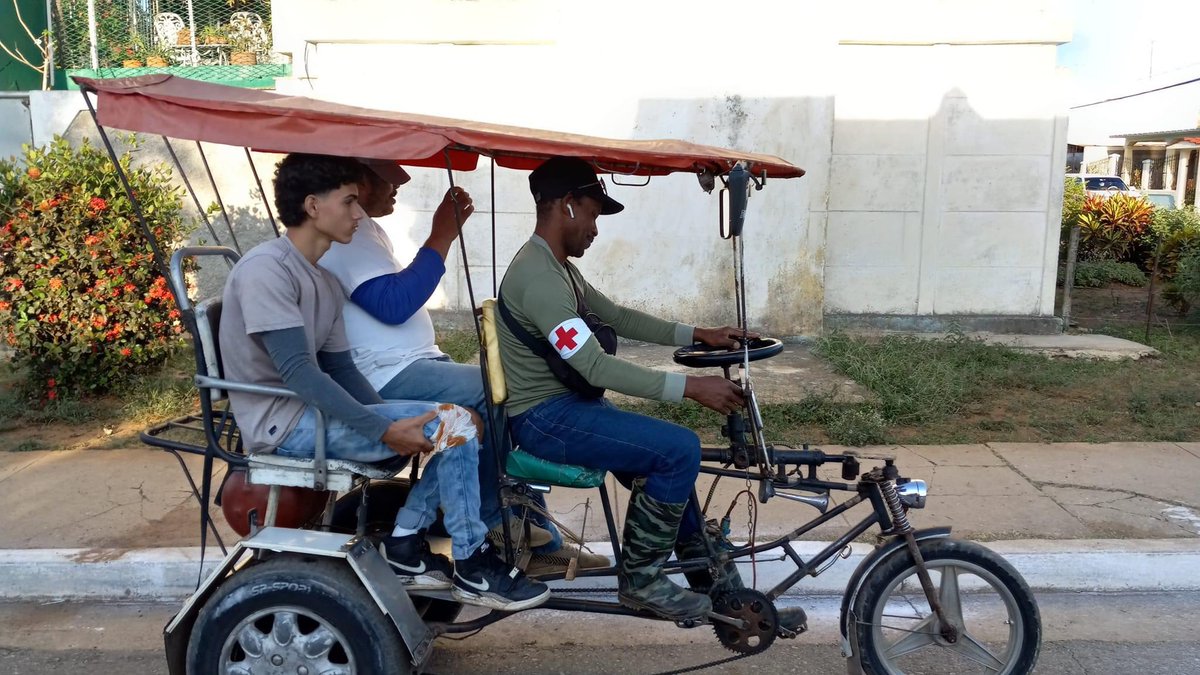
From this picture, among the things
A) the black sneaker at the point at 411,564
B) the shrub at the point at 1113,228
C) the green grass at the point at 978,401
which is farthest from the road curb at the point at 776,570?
the shrub at the point at 1113,228

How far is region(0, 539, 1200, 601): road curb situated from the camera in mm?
4219

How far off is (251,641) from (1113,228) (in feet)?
45.2

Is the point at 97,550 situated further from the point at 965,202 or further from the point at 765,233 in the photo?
the point at 965,202

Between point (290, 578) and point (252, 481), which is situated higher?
point (252, 481)

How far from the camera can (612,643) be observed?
382 centimetres

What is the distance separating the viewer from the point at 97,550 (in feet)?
14.3

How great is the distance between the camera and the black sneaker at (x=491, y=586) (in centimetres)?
297

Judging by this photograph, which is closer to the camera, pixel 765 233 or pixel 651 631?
pixel 651 631

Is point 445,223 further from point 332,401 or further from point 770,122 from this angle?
point 770,122

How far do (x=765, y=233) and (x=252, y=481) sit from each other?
581cm

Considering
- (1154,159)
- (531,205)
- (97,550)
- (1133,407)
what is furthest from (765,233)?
(1154,159)

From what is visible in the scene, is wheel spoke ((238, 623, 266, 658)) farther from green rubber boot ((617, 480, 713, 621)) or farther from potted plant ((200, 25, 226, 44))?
potted plant ((200, 25, 226, 44))

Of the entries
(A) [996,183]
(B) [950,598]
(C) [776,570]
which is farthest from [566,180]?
(A) [996,183]

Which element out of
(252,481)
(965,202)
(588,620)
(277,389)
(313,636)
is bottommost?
(588,620)
